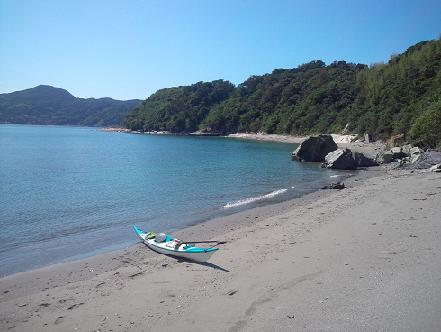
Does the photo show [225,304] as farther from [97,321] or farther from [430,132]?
[430,132]

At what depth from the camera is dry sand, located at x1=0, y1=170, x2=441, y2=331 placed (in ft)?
23.6

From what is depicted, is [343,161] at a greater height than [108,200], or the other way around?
[343,161]

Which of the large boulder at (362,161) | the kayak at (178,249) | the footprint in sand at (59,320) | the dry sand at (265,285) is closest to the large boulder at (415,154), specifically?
the large boulder at (362,161)

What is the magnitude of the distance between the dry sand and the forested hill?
1151 inches

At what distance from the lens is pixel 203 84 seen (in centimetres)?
18150

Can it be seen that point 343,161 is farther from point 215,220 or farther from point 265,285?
point 265,285

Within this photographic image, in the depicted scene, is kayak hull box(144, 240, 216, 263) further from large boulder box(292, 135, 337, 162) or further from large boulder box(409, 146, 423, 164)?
large boulder box(292, 135, 337, 162)

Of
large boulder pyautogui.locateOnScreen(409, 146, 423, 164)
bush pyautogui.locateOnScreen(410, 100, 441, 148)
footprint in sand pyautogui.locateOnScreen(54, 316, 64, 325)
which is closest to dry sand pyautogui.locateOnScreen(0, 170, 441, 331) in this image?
footprint in sand pyautogui.locateOnScreen(54, 316, 64, 325)

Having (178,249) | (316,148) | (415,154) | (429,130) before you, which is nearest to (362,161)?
(415,154)

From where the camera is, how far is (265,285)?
894cm

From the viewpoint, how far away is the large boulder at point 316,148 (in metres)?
46.7

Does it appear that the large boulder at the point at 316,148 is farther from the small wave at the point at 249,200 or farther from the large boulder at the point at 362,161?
the small wave at the point at 249,200

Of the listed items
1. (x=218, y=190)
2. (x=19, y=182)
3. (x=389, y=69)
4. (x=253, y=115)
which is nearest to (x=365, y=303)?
(x=218, y=190)

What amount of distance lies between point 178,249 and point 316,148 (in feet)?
122
